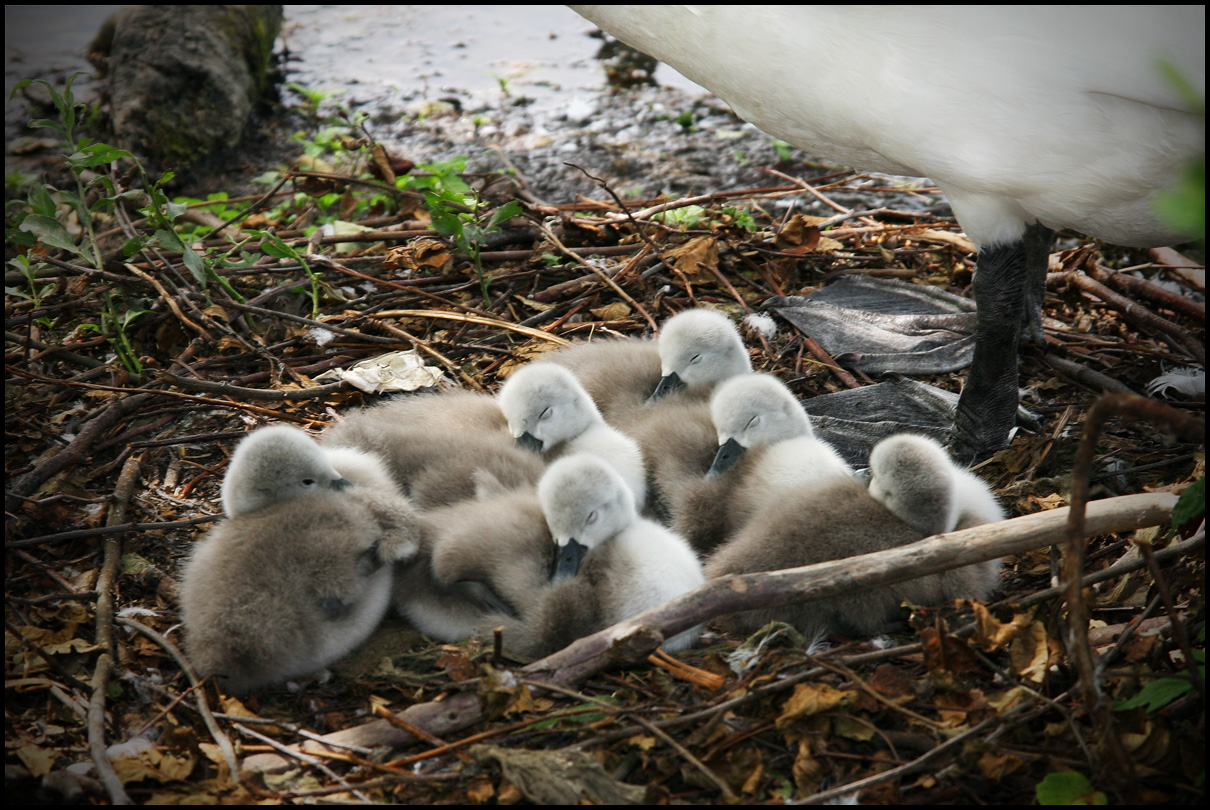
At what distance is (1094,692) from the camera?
180cm

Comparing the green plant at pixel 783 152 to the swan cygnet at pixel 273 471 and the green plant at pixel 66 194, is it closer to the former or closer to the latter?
the green plant at pixel 66 194

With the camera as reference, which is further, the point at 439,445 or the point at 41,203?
the point at 41,203

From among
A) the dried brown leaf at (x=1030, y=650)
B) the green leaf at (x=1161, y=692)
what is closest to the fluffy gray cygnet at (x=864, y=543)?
the dried brown leaf at (x=1030, y=650)

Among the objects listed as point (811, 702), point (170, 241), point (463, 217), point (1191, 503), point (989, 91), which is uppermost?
point (989, 91)

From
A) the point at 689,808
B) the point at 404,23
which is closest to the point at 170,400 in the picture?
the point at 689,808

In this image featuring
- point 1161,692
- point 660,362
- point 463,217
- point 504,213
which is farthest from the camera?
point 463,217

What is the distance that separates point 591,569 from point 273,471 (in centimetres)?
87

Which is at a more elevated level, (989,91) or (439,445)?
(989,91)

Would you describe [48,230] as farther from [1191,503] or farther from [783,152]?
[783,152]

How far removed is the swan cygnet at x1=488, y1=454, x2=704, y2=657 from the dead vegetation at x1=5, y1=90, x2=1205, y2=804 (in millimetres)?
127

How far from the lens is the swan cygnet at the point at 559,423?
3.02 metres

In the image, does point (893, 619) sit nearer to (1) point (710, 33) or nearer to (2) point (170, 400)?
(1) point (710, 33)

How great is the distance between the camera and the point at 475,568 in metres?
2.53

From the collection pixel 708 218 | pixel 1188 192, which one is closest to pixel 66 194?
pixel 708 218
